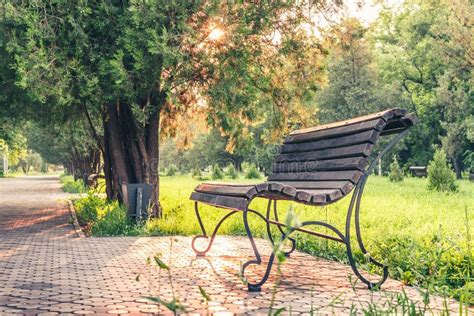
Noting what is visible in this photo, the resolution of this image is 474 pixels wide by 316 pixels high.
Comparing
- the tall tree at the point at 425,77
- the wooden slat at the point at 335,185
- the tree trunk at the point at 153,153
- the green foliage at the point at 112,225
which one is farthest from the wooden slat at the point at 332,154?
the tall tree at the point at 425,77

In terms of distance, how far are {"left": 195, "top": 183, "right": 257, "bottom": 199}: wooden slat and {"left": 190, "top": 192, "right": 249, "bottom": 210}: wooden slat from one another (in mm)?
46

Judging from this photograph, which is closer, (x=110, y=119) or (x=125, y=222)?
(x=125, y=222)

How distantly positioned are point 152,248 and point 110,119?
536 cm

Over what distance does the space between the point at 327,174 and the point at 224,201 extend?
3.44 feet

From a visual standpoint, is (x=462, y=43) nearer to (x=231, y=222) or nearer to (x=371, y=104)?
(x=371, y=104)

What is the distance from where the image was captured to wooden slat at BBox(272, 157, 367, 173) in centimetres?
496

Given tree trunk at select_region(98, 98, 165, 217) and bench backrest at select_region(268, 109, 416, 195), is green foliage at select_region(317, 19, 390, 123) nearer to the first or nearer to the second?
tree trunk at select_region(98, 98, 165, 217)

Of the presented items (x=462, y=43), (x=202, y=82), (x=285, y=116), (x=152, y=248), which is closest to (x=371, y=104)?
(x=462, y=43)

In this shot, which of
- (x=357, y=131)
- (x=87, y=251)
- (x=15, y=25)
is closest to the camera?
(x=357, y=131)

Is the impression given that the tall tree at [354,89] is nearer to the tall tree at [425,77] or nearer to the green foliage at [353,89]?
the green foliage at [353,89]

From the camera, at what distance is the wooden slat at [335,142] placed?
4.92m

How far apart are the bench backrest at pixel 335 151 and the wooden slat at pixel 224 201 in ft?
2.82

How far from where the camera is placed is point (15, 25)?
937 centimetres

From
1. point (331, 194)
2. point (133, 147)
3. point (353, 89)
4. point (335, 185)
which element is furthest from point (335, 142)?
point (353, 89)
